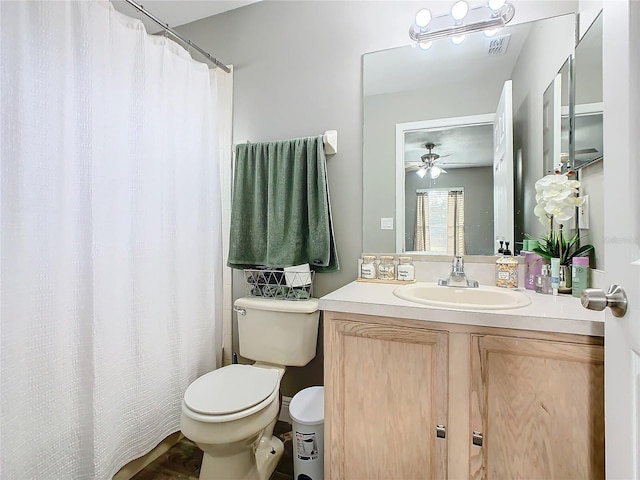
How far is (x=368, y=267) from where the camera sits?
1648mm

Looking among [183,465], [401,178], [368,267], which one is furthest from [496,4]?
[183,465]

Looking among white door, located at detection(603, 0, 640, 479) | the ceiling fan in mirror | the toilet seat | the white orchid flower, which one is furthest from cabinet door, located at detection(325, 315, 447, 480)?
the ceiling fan in mirror

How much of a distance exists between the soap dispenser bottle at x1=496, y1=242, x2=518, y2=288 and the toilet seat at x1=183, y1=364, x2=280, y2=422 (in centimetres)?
103

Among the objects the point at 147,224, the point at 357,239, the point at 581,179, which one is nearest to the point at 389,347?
the point at 357,239

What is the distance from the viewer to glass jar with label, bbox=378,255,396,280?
162 cm

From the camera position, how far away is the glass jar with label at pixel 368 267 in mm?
1643

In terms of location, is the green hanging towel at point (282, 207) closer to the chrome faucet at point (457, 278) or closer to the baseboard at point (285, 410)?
the chrome faucet at point (457, 278)

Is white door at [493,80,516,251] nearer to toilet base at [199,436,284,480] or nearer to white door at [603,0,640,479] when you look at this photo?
white door at [603,0,640,479]

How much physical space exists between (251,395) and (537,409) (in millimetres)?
956

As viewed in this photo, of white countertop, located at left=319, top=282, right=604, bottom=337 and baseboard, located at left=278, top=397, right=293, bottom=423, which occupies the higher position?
white countertop, located at left=319, top=282, right=604, bottom=337

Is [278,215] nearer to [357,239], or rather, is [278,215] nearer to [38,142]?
[357,239]

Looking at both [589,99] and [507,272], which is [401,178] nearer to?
[507,272]

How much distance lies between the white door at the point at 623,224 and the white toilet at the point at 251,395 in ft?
3.44

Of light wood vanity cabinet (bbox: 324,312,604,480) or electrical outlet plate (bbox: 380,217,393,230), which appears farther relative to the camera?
electrical outlet plate (bbox: 380,217,393,230)
